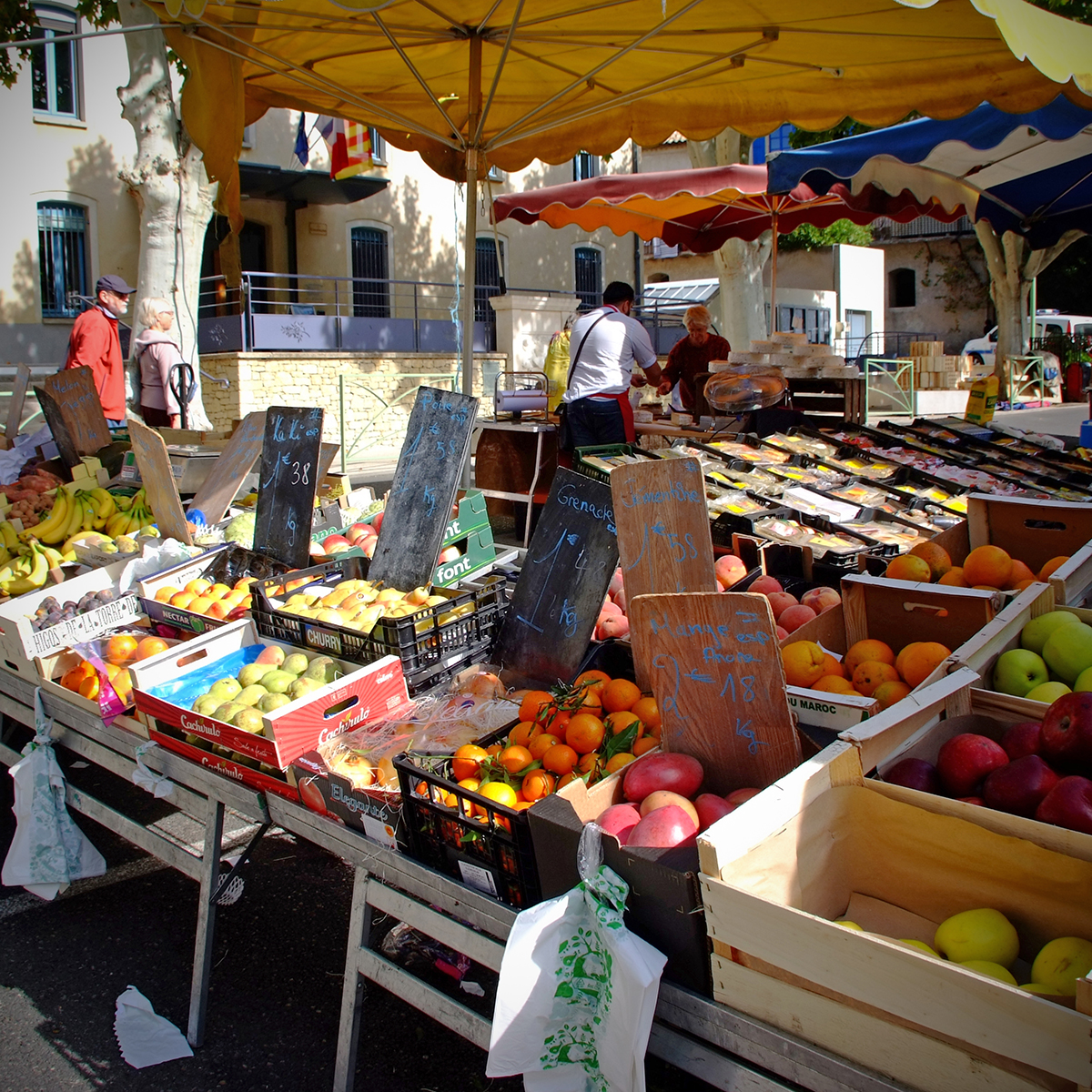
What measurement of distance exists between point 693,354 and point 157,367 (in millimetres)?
4584

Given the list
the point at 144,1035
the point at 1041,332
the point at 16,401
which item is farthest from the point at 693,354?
the point at 1041,332

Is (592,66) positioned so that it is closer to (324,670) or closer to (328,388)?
(324,670)

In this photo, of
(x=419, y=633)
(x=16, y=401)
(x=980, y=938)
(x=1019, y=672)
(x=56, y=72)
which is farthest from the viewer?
(x=56, y=72)

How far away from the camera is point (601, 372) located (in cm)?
608

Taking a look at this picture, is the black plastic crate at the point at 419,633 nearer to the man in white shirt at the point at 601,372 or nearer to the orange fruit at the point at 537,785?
the orange fruit at the point at 537,785

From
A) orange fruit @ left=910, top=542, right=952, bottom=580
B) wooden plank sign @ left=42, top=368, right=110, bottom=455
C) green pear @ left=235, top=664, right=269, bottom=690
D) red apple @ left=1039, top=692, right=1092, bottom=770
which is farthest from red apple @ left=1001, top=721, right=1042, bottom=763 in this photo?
wooden plank sign @ left=42, top=368, right=110, bottom=455

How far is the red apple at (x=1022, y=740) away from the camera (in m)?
1.84

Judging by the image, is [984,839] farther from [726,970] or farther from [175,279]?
[175,279]

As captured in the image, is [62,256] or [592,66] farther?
[62,256]

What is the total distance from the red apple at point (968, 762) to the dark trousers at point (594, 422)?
4416 mm

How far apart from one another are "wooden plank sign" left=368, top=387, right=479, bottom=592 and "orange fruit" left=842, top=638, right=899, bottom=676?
152cm

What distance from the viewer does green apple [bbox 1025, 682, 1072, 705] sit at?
2078mm

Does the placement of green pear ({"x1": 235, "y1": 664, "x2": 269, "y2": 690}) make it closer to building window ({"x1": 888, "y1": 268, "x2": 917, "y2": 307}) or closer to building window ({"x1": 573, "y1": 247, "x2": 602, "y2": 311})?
building window ({"x1": 573, "y1": 247, "x2": 602, "y2": 311})

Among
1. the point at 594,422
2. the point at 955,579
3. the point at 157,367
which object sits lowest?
the point at 955,579
